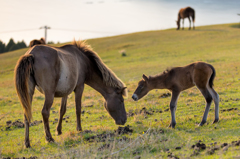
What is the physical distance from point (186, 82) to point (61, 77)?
143 inches

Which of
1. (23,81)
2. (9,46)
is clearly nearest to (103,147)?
(23,81)

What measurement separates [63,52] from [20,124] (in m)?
3.85

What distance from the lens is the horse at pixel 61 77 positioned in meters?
6.35

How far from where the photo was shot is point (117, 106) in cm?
816

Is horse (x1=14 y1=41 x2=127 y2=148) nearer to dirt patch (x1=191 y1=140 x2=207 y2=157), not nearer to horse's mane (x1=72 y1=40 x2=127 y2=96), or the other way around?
horse's mane (x1=72 y1=40 x2=127 y2=96)

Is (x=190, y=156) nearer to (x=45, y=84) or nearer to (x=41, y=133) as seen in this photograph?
(x=45, y=84)

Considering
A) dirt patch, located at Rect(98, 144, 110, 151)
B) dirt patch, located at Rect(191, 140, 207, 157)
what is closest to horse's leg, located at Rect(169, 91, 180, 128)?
dirt patch, located at Rect(191, 140, 207, 157)

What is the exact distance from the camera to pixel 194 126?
24.3 feet

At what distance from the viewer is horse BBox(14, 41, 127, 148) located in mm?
6352

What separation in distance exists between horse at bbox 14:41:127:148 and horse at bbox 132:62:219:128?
877 millimetres

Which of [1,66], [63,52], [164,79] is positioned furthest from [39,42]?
[1,66]

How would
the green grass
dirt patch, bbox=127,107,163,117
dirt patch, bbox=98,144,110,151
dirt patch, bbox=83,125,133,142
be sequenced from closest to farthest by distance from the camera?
the green grass, dirt patch, bbox=98,144,110,151, dirt patch, bbox=83,125,133,142, dirt patch, bbox=127,107,163,117

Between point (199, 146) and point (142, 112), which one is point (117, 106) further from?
point (199, 146)

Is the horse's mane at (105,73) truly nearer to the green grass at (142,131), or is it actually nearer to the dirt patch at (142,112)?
the green grass at (142,131)
